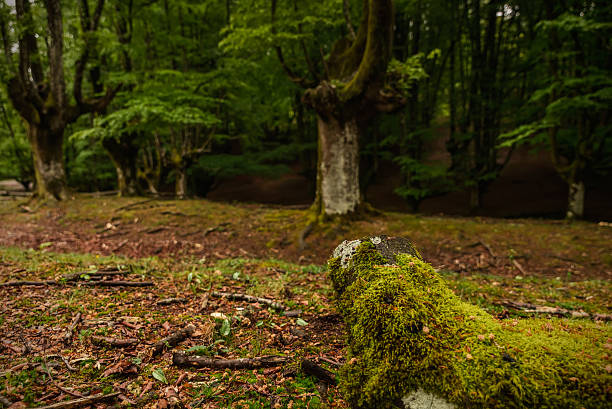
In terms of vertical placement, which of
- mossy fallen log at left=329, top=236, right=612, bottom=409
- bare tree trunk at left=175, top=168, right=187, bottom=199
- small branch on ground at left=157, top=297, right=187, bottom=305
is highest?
bare tree trunk at left=175, top=168, right=187, bottom=199

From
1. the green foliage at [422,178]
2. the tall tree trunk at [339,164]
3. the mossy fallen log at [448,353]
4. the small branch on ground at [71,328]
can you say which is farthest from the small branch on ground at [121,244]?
the green foliage at [422,178]

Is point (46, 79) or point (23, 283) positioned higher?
point (46, 79)

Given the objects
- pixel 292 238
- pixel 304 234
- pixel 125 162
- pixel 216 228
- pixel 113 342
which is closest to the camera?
pixel 113 342

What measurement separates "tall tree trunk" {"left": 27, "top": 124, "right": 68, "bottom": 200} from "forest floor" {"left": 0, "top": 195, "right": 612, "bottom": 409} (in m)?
2.45

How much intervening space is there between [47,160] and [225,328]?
12.4 meters

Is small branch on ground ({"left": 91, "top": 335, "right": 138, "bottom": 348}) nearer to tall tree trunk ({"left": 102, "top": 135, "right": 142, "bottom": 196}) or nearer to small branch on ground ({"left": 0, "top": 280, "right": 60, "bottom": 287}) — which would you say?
small branch on ground ({"left": 0, "top": 280, "right": 60, "bottom": 287})

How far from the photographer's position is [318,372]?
7.70ft

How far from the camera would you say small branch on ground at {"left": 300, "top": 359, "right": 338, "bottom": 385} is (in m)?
2.30

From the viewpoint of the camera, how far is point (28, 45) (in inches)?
397

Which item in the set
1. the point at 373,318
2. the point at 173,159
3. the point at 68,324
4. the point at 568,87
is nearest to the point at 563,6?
the point at 568,87

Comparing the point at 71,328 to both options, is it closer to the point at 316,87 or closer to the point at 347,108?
the point at 347,108

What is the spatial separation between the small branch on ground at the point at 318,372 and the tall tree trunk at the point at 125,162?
44.8 ft

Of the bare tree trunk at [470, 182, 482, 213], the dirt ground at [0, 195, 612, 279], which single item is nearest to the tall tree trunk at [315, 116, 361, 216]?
the dirt ground at [0, 195, 612, 279]

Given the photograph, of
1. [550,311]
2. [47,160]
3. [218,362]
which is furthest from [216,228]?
[550,311]
